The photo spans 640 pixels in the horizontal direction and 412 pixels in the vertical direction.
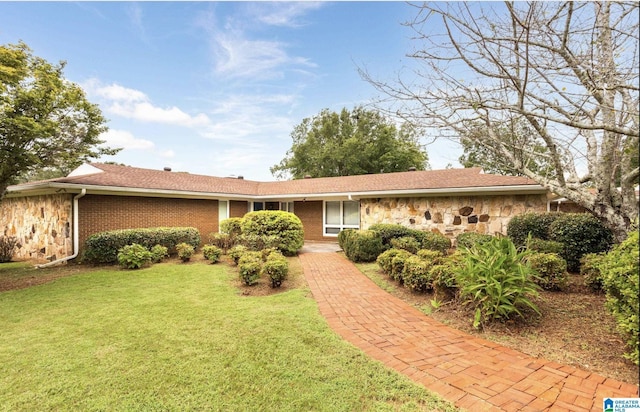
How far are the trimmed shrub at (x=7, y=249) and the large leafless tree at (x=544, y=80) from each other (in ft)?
49.9

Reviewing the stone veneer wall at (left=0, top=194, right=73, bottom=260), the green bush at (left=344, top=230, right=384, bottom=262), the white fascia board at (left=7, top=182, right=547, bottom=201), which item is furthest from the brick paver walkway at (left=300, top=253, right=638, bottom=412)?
the stone veneer wall at (left=0, top=194, right=73, bottom=260)

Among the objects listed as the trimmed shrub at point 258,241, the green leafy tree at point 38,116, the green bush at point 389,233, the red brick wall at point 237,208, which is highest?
the green leafy tree at point 38,116

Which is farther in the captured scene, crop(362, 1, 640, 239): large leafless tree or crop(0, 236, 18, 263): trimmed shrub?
crop(0, 236, 18, 263): trimmed shrub

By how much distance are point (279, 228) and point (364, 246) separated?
324 cm

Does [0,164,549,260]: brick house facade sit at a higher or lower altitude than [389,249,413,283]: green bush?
higher

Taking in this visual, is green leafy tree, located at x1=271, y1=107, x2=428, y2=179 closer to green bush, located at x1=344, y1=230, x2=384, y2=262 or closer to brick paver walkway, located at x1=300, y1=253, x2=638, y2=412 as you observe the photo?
green bush, located at x1=344, y1=230, x2=384, y2=262

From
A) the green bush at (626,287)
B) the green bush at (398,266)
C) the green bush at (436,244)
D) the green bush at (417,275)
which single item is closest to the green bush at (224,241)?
the green bush at (398,266)

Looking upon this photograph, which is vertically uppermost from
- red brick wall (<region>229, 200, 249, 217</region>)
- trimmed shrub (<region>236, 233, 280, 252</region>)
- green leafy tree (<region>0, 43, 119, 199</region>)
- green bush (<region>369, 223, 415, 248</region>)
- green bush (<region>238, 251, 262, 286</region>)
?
green leafy tree (<region>0, 43, 119, 199</region>)

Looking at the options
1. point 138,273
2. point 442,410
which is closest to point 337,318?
point 442,410

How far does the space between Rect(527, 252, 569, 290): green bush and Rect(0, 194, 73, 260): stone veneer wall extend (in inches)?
505

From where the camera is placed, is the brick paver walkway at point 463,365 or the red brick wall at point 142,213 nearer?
the brick paver walkway at point 463,365

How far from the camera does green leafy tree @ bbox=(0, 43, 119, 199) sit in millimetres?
5988

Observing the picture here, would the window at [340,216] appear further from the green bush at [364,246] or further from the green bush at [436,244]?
the green bush at [436,244]

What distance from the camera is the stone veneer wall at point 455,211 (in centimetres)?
1015
